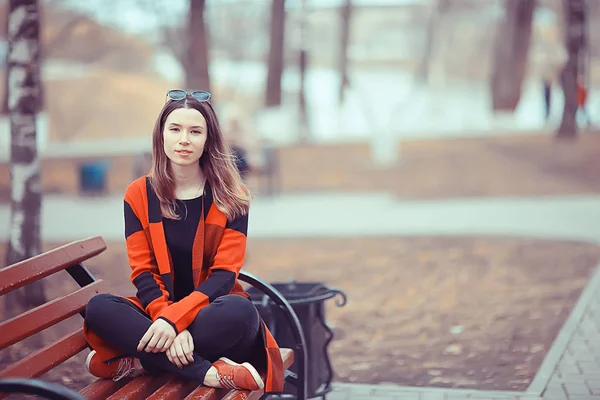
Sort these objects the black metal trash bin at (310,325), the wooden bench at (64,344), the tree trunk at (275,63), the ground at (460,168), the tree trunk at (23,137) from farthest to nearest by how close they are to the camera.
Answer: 1. the tree trunk at (275,63)
2. the ground at (460,168)
3. the tree trunk at (23,137)
4. the black metal trash bin at (310,325)
5. the wooden bench at (64,344)

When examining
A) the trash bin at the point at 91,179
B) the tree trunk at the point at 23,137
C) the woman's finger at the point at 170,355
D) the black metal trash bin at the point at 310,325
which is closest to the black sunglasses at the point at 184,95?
the woman's finger at the point at 170,355

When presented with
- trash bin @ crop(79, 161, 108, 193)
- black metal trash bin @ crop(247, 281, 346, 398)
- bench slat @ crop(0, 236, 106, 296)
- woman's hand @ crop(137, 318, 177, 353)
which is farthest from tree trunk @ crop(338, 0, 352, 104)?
woman's hand @ crop(137, 318, 177, 353)

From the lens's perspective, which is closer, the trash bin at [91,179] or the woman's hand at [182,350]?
the woman's hand at [182,350]

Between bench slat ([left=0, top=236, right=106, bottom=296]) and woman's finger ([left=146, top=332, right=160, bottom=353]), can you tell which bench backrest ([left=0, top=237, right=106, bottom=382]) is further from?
woman's finger ([left=146, top=332, right=160, bottom=353])

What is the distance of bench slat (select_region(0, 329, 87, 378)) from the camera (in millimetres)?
3441

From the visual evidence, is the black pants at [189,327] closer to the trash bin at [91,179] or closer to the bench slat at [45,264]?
the bench slat at [45,264]

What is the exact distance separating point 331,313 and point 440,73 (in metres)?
39.6

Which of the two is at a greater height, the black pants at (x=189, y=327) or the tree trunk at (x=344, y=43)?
the tree trunk at (x=344, y=43)

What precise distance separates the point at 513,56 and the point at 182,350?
20.0 m

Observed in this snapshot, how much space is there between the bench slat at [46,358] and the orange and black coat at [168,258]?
0.40 feet

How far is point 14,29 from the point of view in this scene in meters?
7.62

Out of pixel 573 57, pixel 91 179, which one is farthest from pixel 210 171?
pixel 573 57

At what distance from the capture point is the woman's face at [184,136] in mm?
3900

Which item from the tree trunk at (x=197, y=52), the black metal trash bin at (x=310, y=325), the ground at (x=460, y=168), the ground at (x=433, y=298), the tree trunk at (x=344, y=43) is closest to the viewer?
the black metal trash bin at (x=310, y=325)
